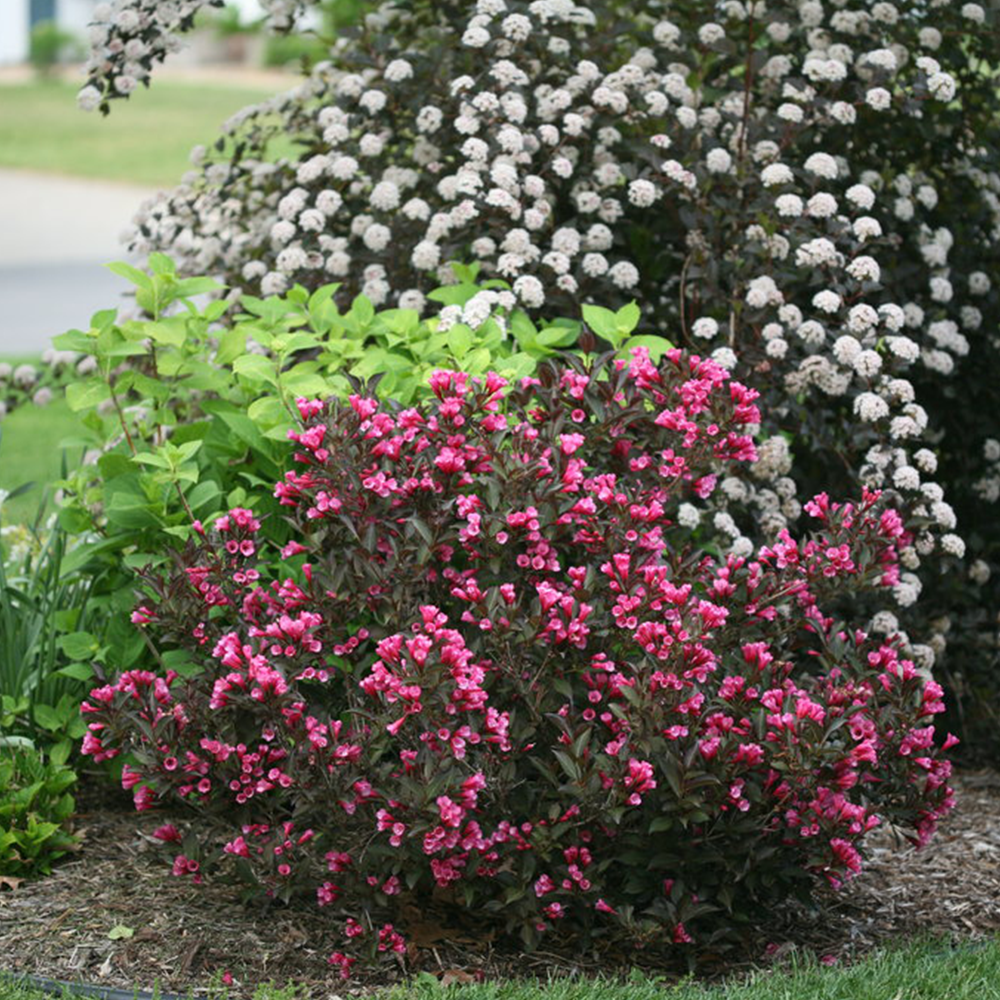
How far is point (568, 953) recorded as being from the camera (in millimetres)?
3125

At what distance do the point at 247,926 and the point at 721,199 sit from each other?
230cm

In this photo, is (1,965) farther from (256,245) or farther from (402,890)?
(256,245)

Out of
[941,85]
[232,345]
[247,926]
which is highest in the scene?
[941,85]

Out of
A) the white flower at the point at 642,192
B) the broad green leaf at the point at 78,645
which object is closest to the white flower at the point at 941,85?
the white flower at the point at 642,192

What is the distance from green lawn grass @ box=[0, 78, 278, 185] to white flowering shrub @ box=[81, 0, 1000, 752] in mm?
19267

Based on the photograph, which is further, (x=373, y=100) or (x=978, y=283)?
(x=978, y=283)

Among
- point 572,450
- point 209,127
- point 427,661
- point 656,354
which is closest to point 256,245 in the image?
point 656,354

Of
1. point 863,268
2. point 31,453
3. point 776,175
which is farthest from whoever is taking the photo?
point 31,453

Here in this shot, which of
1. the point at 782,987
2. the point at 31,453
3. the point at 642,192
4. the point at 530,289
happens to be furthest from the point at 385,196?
the point at 31,453

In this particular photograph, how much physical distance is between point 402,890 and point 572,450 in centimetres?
97

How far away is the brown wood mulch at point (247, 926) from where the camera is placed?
9.79 feet

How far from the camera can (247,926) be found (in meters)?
3.14

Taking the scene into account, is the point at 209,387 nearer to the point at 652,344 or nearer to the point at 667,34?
the point at 652,344

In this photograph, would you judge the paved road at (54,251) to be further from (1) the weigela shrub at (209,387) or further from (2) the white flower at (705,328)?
(2) the white flower at (705,328)
